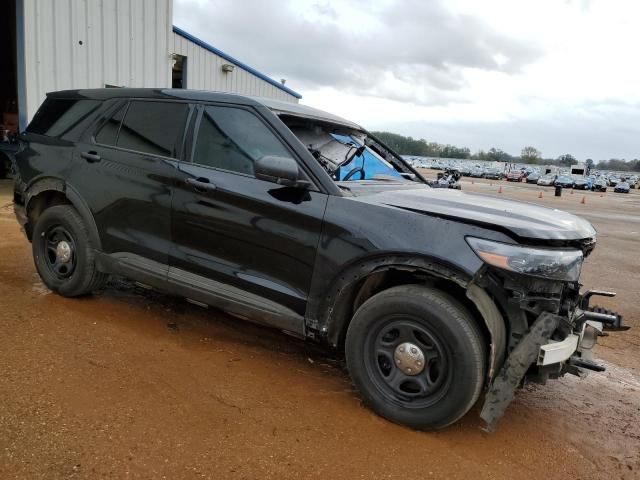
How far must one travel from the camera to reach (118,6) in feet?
34.5

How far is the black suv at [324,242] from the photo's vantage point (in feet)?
8.36

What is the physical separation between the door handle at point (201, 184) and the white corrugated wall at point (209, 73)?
935 centimetres

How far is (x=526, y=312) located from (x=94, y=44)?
10505mm

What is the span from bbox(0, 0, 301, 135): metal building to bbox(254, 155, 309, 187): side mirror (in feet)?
27.0

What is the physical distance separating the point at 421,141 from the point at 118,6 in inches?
5805

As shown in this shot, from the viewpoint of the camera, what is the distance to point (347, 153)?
3781 mm

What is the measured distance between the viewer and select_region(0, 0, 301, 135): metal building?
356 inches

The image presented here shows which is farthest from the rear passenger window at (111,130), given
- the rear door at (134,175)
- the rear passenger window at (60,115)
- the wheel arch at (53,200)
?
the wheel arch at (53,200)

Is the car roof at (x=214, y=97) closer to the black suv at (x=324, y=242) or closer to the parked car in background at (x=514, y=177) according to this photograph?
the black suv at (x=324, y=242)

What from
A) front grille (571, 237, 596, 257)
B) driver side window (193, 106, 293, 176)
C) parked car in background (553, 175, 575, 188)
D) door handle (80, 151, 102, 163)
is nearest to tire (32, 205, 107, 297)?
door handle (80, 151, 102, 163)

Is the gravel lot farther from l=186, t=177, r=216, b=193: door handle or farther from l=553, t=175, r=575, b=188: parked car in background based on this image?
l=553, t=175, r=575, b=188: parked car in background

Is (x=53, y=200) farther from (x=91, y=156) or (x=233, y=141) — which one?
(x=233, y=141)

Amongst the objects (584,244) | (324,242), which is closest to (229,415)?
(324,242)

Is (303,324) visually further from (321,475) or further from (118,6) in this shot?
(118,6)
